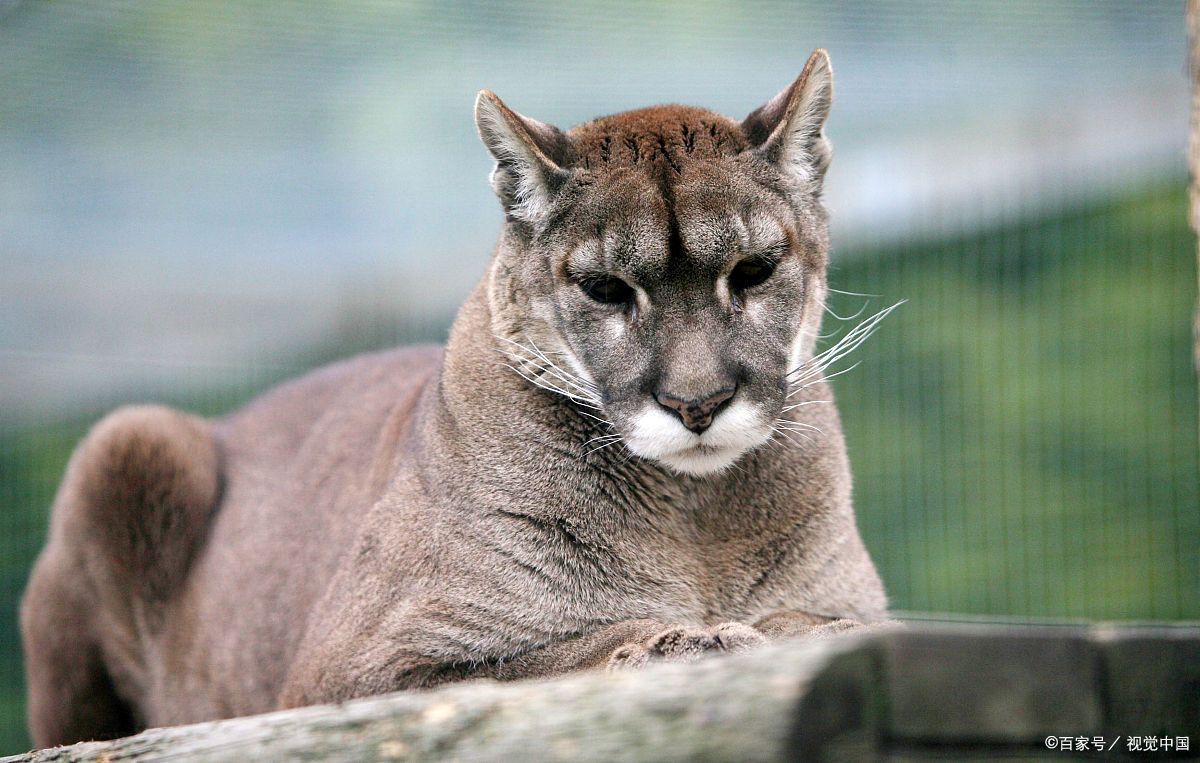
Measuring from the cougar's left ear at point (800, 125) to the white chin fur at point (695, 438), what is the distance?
1013mm

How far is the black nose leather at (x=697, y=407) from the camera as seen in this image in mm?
4039

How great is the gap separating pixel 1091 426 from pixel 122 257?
26.1 feet

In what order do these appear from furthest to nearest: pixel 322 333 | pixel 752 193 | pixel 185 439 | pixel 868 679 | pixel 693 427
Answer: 1. pixel 322 333
2. pixel 185 439
3. pixel 752 193
4. pixel 693 427
5. pixel 868 679

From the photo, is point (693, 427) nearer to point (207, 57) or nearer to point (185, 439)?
point (185, 439)

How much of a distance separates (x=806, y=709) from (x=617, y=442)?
84.9 inches

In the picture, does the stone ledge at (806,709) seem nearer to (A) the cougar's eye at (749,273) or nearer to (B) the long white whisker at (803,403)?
(B) the long white whisker at (803,403)

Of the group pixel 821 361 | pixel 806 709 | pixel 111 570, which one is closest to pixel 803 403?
pixel 821 361

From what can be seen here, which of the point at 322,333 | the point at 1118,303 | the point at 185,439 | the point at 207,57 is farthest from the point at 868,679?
the point at 1118,303

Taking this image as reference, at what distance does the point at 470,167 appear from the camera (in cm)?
980

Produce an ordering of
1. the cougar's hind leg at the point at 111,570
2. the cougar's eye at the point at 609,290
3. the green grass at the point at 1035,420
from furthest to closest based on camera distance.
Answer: the green grass at the point at 1035,420 < the cougar's hind leg at the point at 111,570 < the cougar's eye at the point at 609,290

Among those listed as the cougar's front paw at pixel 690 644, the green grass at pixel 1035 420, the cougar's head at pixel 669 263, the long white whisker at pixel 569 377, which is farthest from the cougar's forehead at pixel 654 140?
the green grass at pixel 1035 420

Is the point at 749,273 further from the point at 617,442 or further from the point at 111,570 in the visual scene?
the point at 111,570

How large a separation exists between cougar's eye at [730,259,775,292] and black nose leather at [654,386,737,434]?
41 cm

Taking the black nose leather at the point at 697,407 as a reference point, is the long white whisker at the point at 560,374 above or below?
above
